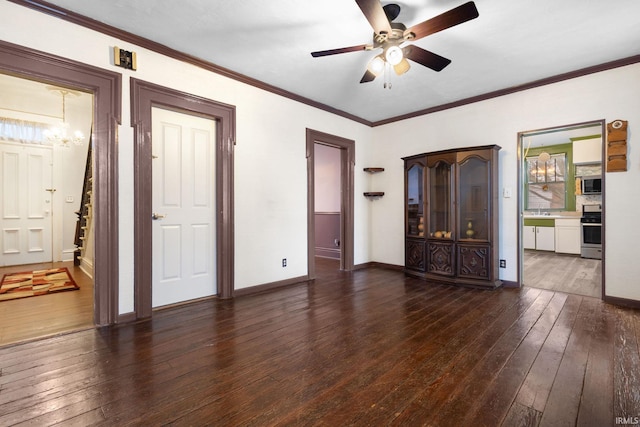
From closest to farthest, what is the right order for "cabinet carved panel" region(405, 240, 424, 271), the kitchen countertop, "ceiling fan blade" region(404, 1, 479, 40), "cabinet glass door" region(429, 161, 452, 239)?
"ceiling fan blade" region(404, 1, 479, 40)
"cabinet glass door" region(429, 161, 452, 239)
"cabinet carved panel" region(405, 240, 424, 271)
the kitchen countertop

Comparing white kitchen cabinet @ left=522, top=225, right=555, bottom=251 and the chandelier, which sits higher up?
the chandelier

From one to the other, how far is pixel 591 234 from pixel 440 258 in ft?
13.8

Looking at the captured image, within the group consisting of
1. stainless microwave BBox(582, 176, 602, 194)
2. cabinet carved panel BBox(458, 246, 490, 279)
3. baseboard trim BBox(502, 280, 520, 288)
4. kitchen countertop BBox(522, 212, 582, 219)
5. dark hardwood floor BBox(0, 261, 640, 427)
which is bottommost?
dark hardwood floor BBox(0, 261, 640, 427)

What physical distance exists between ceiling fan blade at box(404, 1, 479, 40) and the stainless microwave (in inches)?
265

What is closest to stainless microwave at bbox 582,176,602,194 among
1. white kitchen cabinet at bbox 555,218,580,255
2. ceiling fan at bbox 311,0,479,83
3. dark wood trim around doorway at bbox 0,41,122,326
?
white kitchen cabinet at bbox 555,218,580,255

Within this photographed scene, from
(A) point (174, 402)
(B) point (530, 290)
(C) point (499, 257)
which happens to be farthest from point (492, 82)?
(A) point (174, 402)

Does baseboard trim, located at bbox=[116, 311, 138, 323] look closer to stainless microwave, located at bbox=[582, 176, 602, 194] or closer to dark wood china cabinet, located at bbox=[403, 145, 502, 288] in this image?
dark wood china cabinet, located at bbox=[403, 145, 502, 288]

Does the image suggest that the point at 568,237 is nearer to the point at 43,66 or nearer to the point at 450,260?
the point at 450,260

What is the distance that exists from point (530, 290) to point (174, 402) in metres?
4.10

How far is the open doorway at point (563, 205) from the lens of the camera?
18.3ft

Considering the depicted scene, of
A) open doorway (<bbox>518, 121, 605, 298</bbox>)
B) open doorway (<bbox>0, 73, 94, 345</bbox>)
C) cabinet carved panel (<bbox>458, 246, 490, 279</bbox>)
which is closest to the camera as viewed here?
cabinet carved panel (<bbox>458, 246, 490, 279</bbox>)

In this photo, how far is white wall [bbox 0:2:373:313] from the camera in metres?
2.42

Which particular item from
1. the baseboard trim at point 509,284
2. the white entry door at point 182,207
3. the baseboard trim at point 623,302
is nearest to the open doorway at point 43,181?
the white entry door at point 182,207

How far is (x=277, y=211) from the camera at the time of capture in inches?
155
